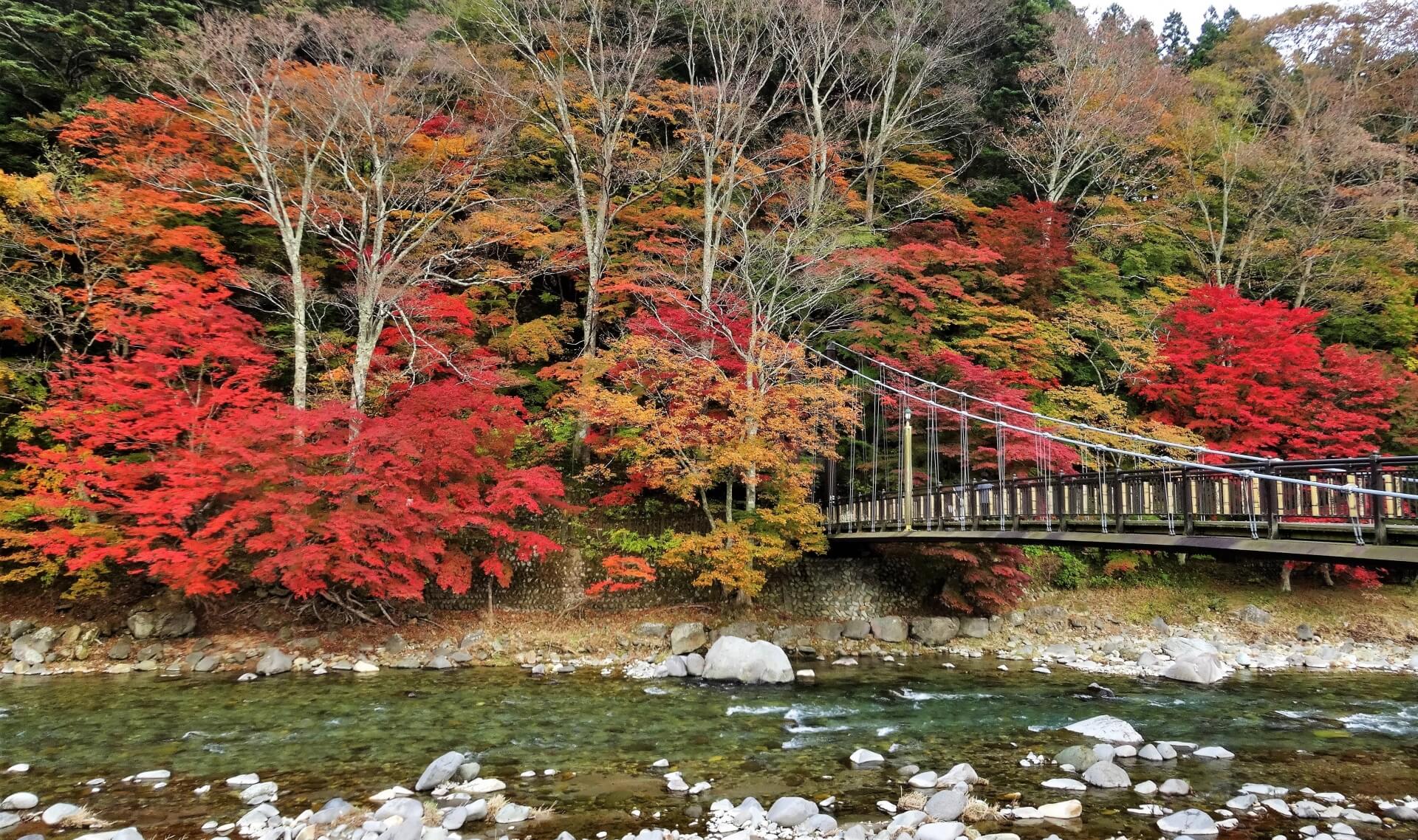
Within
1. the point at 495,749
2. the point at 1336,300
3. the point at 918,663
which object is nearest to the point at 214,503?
the point at 495,749

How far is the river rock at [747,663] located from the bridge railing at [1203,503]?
307 cm

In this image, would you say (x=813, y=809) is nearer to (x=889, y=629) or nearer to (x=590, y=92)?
(x=889, y=629)

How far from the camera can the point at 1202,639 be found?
13.8 m

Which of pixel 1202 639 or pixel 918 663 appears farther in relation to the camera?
pixel 1202 639

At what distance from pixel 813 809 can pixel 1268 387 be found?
14.1 m

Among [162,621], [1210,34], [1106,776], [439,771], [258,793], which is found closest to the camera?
[258,793]

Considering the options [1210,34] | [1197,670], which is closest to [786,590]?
[1197,670]

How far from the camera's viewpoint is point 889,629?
513 inches

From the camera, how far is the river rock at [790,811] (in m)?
5.50

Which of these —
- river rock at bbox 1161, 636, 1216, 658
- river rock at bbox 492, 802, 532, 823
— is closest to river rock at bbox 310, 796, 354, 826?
river rock at bbox 492, 802, 532, 823

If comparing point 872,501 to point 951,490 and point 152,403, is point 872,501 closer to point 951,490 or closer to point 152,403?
point 951,490

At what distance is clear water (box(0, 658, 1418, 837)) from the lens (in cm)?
608

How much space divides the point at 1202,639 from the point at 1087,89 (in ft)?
48.3

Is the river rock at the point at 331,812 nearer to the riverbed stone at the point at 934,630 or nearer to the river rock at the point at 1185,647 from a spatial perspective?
the riverbed stone at the point at 934,630
